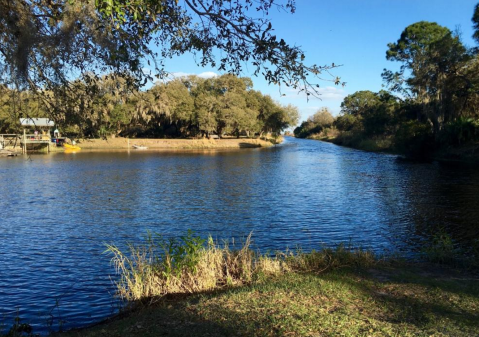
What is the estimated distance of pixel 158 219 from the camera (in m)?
17.4

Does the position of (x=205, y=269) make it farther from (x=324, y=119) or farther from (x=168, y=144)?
(x=324, y=119)

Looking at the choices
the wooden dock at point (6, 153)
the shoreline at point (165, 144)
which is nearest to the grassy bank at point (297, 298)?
the wooden dock at point (6, 153)

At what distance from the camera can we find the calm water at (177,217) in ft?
31.5

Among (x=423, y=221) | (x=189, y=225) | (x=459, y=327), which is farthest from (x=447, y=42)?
(x=459, y=327)

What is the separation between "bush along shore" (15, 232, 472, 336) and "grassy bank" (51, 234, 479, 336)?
15mm

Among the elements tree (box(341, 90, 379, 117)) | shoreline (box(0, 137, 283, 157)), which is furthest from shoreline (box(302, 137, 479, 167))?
tree (box(341, 90, 379, 117))

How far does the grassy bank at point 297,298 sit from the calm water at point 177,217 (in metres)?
1.63

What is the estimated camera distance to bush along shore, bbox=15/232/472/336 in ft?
17.9

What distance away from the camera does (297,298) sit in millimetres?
6520

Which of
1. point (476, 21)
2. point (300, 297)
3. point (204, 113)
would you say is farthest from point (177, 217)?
point (204, 113)

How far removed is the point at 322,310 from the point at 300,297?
0.66 metres

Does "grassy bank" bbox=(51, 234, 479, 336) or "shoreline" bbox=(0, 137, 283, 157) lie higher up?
"shoreline" bbox=(0, 137, 283, 157)

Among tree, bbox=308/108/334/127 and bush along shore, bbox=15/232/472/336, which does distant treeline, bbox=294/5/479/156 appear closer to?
bush along shore, bbox=15/232/472/336

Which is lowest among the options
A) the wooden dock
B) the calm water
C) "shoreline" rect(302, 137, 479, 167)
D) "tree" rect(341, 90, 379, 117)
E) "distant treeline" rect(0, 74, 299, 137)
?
the calm water
